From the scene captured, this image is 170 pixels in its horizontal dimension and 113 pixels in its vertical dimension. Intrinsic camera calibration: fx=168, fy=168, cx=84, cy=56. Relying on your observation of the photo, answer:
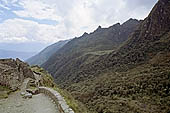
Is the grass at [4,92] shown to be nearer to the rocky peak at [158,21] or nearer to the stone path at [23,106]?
the stone path at [23,106]

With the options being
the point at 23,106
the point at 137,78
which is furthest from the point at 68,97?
the point at 137,78

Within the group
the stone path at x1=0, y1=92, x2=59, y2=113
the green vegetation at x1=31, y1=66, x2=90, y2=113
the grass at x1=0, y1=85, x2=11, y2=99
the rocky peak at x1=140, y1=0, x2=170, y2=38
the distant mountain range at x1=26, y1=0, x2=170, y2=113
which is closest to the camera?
the stone path at x1=0, y1=92, x2=59, y2=113

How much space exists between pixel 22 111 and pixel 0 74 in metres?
7.00

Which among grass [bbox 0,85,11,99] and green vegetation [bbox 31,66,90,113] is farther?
grass [bbox 0,85,11,99]

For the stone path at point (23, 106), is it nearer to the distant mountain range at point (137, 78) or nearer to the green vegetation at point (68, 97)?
the green vegetation at point (68, 97)

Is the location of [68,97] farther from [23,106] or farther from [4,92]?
[4,92]

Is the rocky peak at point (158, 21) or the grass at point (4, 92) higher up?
the rocky peak at point (158, 21)

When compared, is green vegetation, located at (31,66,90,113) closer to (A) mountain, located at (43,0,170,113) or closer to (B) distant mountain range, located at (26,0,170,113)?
(B) distant mountain range, located at (26,0,170,113)

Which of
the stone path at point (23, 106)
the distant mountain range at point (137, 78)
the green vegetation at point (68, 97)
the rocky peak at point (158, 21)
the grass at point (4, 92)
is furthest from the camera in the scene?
the rocky peak at point (158, 21)

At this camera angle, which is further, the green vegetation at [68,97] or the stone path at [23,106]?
the green vegetation at [68,97]

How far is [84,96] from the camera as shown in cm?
5541

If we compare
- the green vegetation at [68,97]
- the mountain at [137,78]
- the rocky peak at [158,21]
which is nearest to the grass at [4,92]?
the green vegetation at [68,97]

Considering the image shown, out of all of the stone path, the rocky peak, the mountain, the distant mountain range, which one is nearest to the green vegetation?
the stone path

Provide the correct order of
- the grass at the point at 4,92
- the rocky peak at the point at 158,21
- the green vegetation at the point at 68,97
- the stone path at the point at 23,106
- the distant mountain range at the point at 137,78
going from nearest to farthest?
the stone path at the point at 23,106 < the green vegetation at the point at 68,97 < the grass at the point at 4,92 < the distant mountain range at the point at 137,78 < the rocky peak at the point at 158,21
